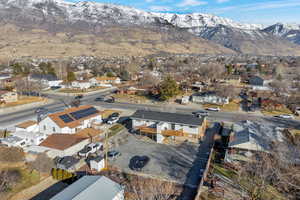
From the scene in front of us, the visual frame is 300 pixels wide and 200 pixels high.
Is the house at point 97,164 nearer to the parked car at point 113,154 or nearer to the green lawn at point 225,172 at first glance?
the parked car at point 113,154

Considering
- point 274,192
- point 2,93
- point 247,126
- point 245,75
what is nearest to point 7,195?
point 274,192

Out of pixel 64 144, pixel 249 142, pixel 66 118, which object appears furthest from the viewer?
pixel 66 118

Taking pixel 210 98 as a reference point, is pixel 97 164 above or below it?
below

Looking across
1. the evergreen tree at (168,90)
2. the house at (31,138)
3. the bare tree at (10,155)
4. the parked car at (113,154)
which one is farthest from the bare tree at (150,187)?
the evergreen tree at (168,90)

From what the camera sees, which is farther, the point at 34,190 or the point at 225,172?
the point at 225,172

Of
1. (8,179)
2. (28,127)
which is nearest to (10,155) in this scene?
(8,179)

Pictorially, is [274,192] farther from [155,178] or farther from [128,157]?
[128,157]

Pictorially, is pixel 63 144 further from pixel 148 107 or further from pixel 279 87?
pixel 279 87
